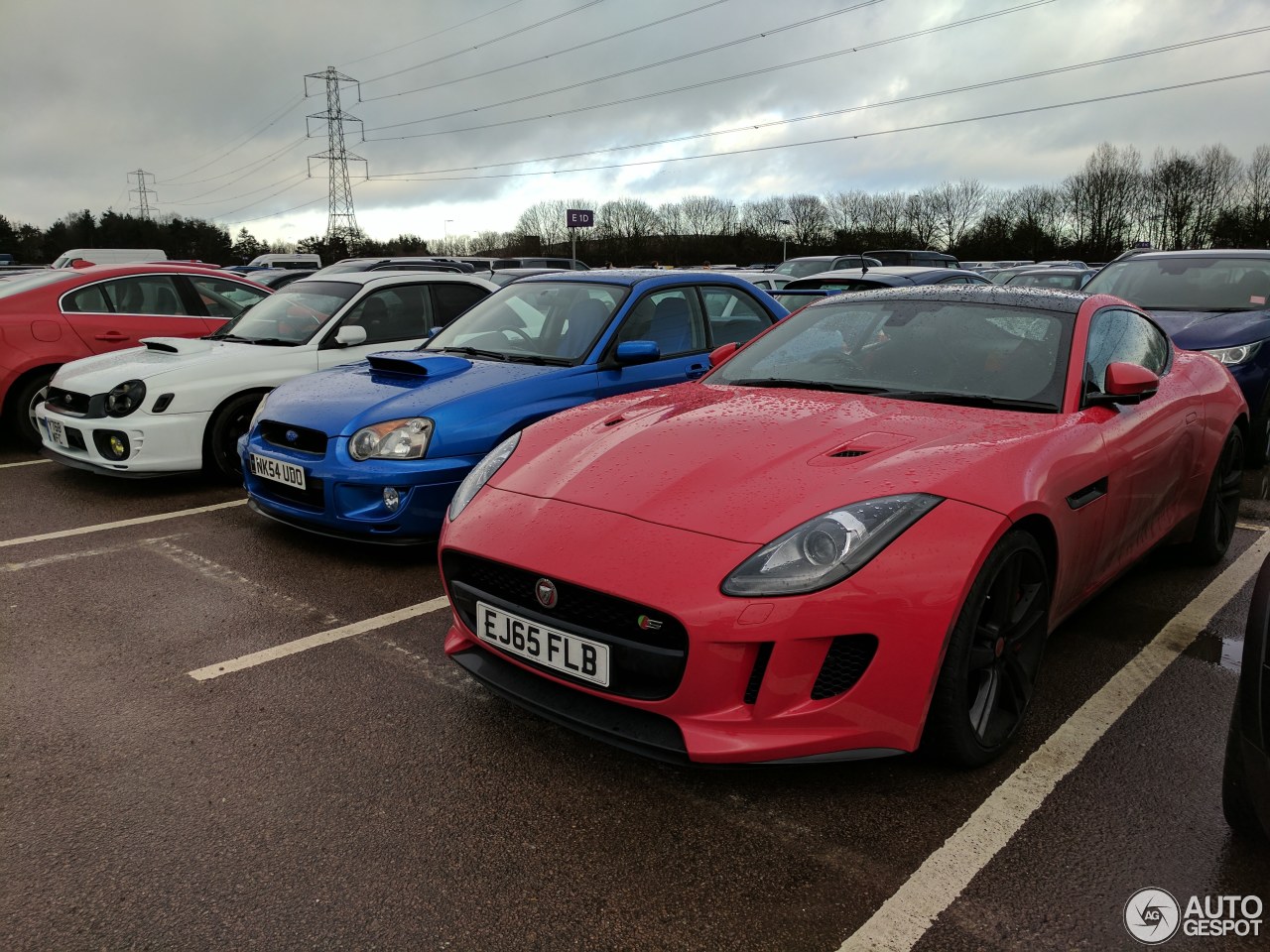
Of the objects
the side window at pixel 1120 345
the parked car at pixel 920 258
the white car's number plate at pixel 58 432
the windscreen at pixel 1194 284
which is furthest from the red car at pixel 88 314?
the parked car at pixel 920 258

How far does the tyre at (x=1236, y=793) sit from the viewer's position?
202 cm

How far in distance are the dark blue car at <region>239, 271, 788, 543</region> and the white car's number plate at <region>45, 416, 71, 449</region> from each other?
1.80m

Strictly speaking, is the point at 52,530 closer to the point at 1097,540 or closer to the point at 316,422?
the point at 316,422

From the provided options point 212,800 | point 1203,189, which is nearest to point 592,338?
point 212,800

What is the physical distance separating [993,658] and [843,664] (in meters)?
0.58

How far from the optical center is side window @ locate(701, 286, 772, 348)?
568 cm

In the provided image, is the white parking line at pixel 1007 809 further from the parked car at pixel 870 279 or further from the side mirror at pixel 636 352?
the parked car at pixel 870 279

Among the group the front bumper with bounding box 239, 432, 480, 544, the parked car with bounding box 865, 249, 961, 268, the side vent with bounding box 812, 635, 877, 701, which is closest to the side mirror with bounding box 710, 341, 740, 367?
the front bumper with bounding box 239, 432, 480, 544

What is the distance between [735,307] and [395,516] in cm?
278

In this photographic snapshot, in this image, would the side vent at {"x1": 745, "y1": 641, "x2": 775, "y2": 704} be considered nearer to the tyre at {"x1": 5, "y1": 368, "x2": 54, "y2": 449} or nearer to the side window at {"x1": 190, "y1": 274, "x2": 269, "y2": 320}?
the side window at {"x1": 190, "y1": 274, "x2": 269, "y2": 320}

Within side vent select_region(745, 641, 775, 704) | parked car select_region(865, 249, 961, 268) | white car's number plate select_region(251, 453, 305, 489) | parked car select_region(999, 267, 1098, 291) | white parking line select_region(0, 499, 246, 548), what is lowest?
white parking line select_region(0, 499, 246, 548)

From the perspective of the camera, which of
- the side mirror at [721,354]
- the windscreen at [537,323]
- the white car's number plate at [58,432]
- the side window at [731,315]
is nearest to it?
the side mirror at [721,354]

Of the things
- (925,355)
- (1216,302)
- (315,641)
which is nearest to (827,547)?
(925,355)

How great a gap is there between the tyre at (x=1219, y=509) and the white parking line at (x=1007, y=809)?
0.71 meters
